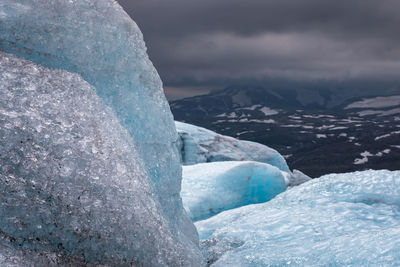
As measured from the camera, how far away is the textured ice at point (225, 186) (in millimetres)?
7355

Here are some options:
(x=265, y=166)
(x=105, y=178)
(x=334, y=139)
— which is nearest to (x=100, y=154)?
(x=105, y=178)

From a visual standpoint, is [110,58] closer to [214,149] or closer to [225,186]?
[225,186]

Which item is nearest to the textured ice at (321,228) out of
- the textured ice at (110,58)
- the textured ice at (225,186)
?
the textured ice at (110,58)

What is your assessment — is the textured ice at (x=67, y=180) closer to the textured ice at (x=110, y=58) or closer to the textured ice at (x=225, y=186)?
the textured ice at (x=110, y=58)

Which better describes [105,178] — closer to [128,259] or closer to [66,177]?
[66,177]

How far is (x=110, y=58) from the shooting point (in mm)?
3184

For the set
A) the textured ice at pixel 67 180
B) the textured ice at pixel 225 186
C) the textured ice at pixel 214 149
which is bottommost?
the textured ice at pixel 214 149

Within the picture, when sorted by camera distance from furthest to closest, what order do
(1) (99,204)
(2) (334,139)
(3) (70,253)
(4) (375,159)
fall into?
(2) (334,139) < (4) (375,159) < (1) (99,204) < (3) (70,253)

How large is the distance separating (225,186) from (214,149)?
30.4ft

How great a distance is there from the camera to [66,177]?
2.15 m

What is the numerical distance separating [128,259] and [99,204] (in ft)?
1.38

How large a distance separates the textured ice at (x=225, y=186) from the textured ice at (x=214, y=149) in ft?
23.8

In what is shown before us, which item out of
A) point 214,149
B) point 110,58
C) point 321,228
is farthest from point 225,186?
point 214,149

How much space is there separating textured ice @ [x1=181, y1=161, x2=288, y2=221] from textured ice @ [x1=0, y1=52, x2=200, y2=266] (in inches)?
179
